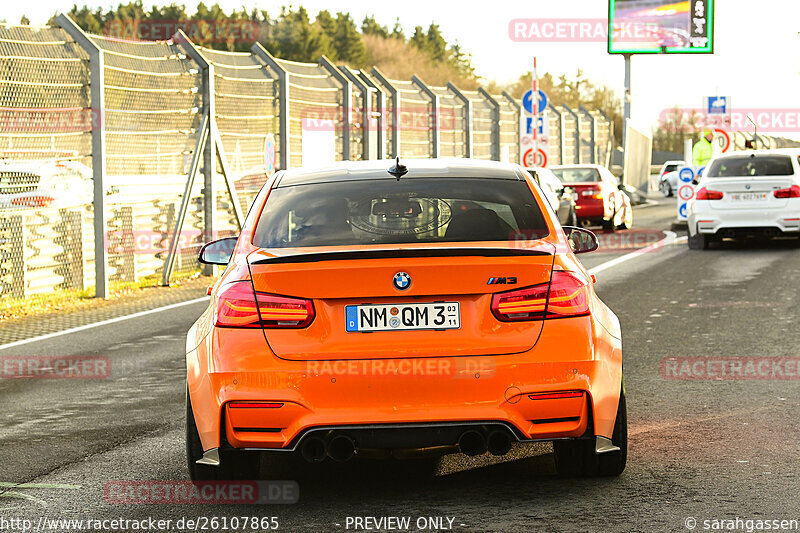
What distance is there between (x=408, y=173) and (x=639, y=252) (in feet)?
51.0

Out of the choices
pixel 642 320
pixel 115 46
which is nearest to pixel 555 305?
pixel 642 320

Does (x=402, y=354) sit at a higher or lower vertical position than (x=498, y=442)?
higher

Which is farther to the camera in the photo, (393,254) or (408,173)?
(408,173)

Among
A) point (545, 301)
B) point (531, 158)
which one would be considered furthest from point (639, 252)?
point (545, 301)

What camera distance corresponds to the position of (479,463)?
20.7 ft

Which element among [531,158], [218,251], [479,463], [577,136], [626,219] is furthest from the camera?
[577,136]

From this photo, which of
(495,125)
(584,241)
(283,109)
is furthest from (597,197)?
(584,241)

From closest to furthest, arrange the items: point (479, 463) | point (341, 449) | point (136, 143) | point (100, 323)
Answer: point (341, 449)
point (479, 463)
point (100, 323)
point (136, 143)

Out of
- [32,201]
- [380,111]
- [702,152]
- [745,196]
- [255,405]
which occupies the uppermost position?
[380,111]

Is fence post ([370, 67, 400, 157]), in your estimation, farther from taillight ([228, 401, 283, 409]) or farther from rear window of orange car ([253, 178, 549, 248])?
taillight ([228, 401, 283, 409])

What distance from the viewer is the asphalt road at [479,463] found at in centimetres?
535

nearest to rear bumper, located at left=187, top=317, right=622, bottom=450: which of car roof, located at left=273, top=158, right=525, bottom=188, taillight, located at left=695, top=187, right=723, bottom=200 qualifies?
car roof, located at left=273, top=158, right=525, bottom=188

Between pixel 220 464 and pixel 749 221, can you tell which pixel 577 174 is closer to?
pixel 749 221

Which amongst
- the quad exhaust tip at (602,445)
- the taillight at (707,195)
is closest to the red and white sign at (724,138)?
the taillight at (707,195)
